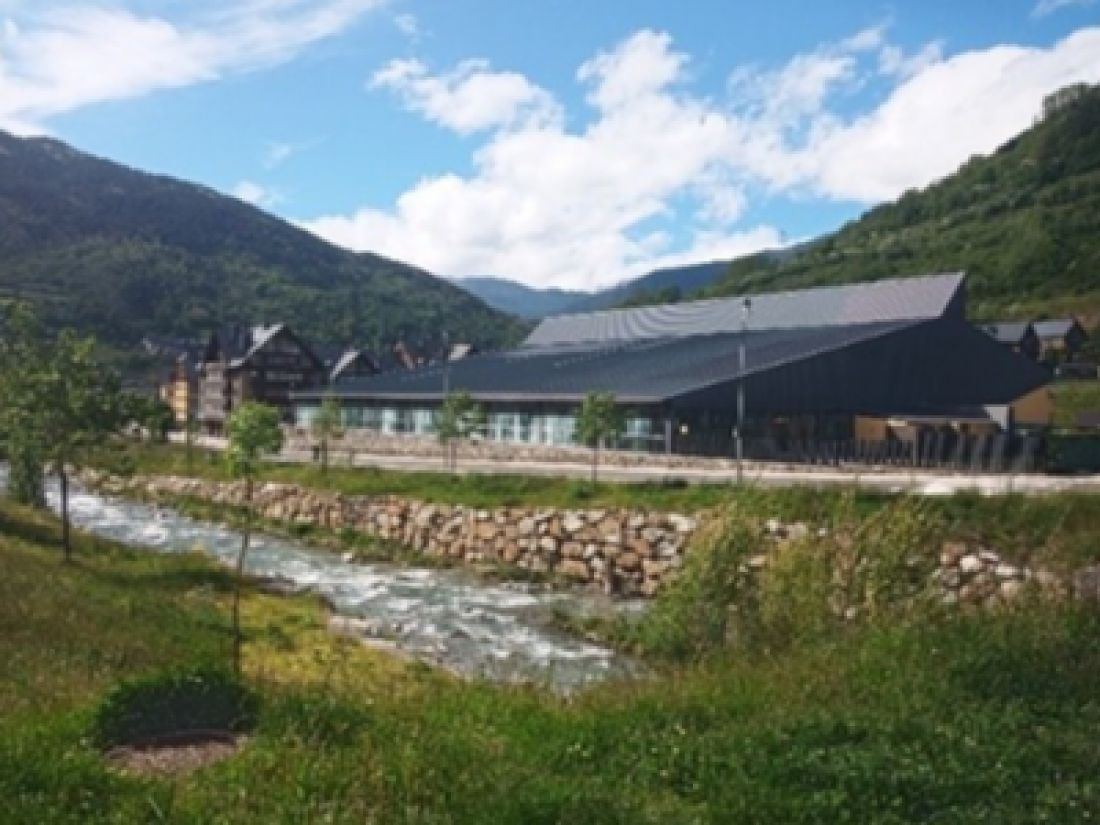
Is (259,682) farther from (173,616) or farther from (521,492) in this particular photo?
(521,492)

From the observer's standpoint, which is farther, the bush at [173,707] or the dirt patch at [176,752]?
the bush at [173,707]

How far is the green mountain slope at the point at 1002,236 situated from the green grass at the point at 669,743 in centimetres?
11407

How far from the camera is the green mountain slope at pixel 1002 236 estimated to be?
124 m

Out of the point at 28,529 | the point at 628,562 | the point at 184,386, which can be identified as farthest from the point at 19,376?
the point at 184,386

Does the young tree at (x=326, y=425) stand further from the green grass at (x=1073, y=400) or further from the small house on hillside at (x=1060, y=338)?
the small house on hillside at (x=1060, y=338)

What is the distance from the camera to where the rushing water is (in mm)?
20469

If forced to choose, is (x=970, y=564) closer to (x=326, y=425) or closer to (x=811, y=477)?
(x=811, y=477)

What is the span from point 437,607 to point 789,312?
156 ft

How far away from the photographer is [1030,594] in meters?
14.4

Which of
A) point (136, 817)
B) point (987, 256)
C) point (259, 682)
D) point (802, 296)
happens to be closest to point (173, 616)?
point (259, 682)

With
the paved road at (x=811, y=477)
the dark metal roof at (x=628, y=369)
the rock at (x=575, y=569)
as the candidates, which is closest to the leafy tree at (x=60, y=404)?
the rock at (x=575, y=569)

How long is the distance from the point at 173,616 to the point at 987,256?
130 metres

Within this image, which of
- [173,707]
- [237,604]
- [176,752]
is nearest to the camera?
[176,752]

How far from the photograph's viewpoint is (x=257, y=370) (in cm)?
9638
